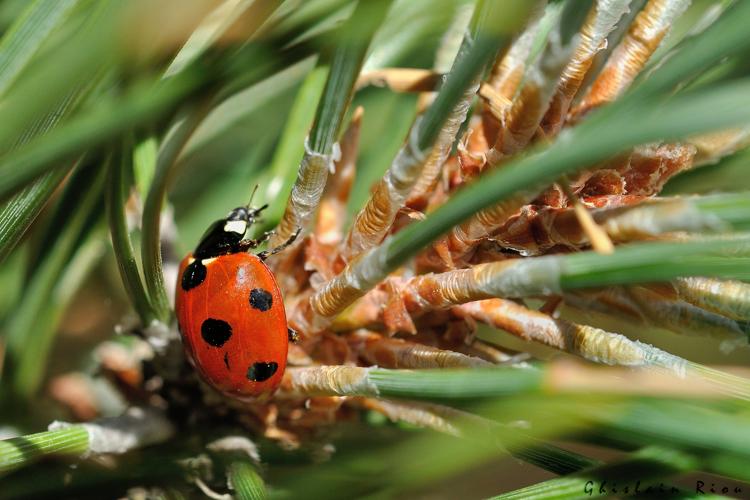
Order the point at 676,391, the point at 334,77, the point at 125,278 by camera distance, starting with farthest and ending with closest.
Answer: the point at 125,278, the point at 334,77, the point at 676,391

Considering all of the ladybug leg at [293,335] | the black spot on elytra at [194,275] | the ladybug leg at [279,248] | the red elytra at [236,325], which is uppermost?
the ladybug leg at [279,248]

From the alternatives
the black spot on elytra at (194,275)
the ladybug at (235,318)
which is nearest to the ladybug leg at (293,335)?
the ladybug at (235,318)

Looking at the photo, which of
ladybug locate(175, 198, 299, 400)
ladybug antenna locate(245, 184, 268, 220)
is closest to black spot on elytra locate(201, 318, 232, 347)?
ladybug locate(175, 198, 299, 400)

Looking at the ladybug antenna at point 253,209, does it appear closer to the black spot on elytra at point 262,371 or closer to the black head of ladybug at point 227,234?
the black head of ladybug at point 227,234

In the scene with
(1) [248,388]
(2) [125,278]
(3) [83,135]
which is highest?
(3) [83,135]

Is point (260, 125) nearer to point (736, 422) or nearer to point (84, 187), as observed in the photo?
point (84, 187)

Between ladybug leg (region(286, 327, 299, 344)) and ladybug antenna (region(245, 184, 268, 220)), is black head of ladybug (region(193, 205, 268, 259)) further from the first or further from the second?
ladybug leg (region(286, 327, 299, 344))

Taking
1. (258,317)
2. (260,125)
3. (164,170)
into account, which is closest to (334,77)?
(164,170)
